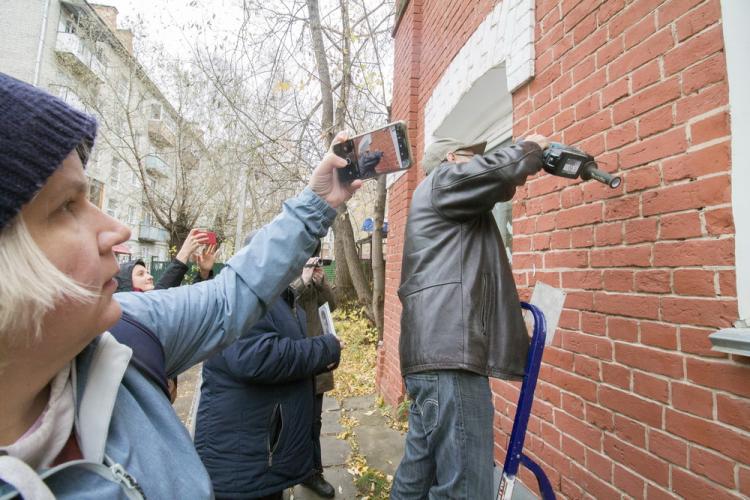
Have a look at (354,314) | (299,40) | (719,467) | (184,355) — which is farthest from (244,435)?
(354,314)

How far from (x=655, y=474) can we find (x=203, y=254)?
2.64 meters

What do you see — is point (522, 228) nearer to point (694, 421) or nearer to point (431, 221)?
point (431, 221)

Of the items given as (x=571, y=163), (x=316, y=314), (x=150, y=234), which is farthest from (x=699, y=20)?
(x=150, y=234)

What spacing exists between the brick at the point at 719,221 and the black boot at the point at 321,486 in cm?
317

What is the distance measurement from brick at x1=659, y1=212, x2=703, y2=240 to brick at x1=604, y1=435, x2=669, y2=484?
82 centimetres

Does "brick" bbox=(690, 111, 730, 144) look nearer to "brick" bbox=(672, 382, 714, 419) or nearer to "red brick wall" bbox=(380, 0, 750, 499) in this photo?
"red brick wall" bbox=(380, 0, 750, 499)

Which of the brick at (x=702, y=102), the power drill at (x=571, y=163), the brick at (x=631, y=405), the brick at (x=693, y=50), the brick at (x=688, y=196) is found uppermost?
the brick at (x=693, y=50)

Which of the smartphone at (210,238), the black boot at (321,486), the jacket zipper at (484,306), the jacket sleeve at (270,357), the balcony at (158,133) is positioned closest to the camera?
the jacket zipper at (484,306)

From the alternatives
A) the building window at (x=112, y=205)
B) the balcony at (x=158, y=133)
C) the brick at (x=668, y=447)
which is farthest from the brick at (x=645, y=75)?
the building window at (x=112, y=205)

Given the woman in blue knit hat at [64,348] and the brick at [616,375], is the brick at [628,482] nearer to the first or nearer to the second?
the brick at [616,375]

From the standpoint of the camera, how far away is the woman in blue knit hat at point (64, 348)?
0.64m

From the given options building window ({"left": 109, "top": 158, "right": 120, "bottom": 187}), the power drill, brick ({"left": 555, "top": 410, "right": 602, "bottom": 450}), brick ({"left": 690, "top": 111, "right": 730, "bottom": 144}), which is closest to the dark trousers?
brick ({"left": 555, "top": 410, "right": 602, "bottom": 450})

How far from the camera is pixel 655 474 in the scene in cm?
152

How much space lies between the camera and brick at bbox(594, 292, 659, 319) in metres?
1.59
